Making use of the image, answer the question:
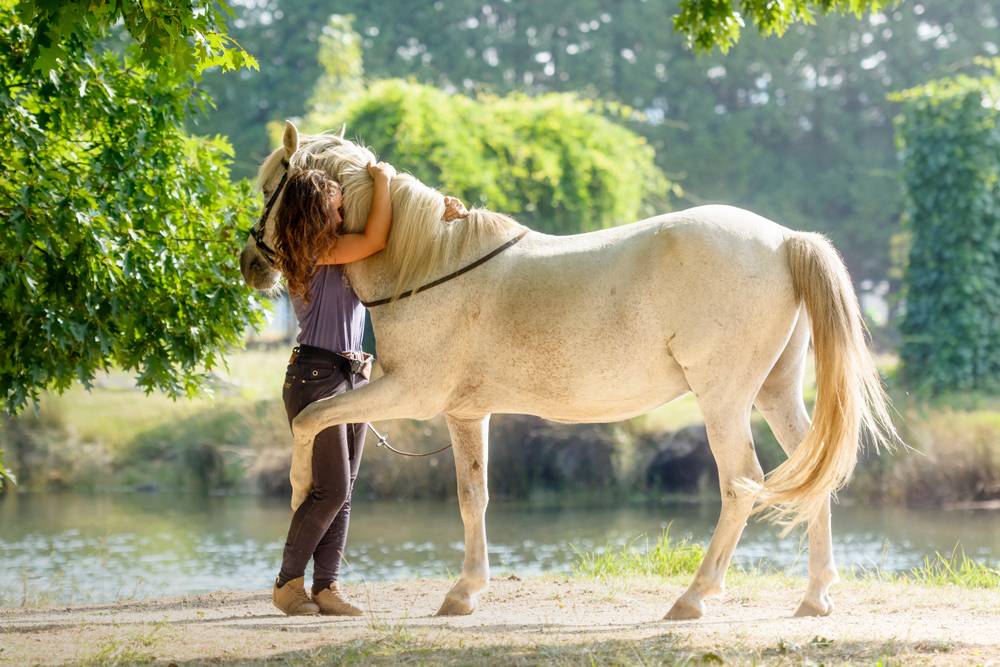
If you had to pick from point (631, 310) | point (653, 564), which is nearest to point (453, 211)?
point (631, 310)

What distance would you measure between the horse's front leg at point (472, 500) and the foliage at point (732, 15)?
2.74 m

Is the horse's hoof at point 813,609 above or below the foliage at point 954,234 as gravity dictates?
below

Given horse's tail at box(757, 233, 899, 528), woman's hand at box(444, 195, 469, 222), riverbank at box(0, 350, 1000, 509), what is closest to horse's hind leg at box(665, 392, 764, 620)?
horse's tail at box(757, 233, 899, 528)

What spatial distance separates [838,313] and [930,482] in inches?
432

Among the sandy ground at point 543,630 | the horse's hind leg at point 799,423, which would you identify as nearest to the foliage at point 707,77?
the sandy ground at point 543,630

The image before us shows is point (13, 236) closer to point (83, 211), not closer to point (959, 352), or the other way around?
point (83, 211)

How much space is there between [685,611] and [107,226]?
143 inches

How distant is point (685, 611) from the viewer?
4988mm

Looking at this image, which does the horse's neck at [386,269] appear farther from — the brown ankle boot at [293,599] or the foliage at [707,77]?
the foliage at [707,77]

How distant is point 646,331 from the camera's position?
192 inches

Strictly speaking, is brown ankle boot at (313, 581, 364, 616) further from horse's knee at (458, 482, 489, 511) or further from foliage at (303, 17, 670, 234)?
foliage at (303, 17, 670, 234)

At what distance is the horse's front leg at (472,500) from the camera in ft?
17.7

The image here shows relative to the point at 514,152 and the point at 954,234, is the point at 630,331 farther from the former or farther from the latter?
the point at 954,234

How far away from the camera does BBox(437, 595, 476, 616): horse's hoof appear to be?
534 centimetres
